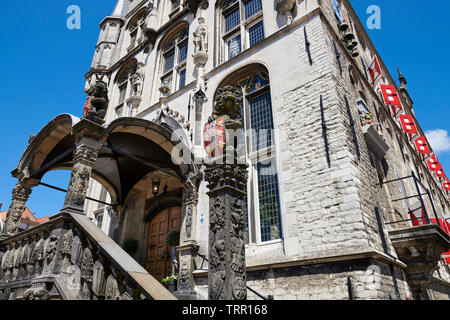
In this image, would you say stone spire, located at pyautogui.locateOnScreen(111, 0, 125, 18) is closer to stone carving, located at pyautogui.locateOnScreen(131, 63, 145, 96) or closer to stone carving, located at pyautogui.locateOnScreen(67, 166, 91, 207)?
stone carving, located at pyautogui.locateOnScreen(131, 63, 145, 96)

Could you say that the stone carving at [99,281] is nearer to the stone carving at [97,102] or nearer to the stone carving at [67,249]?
the stone carving at [67,249]

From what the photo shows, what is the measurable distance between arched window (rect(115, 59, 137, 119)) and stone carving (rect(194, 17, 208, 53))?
17.5 feet

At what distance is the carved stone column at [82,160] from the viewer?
5.78 meters

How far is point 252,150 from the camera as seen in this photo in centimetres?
1008

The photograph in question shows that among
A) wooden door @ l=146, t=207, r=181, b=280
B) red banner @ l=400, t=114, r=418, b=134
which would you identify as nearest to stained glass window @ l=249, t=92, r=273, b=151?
wooden door @ l=146, t=207, r=181, b=280

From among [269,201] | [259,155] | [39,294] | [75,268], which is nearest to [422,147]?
[259,155]


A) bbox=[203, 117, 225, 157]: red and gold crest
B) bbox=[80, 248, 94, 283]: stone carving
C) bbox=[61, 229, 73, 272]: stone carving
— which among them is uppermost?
bbox=[203, 117, 225, 157]: red and gold crest

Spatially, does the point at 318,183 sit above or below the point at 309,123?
below

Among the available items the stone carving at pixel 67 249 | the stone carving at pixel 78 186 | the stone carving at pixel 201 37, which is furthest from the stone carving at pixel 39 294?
the stone carving at pixel 201 37

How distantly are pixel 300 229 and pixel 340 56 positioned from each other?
6494 millimetres

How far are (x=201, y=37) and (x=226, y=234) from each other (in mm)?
11984

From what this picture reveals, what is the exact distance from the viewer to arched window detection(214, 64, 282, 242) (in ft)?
28.6

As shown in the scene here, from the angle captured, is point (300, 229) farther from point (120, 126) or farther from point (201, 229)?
point (120, 126)
